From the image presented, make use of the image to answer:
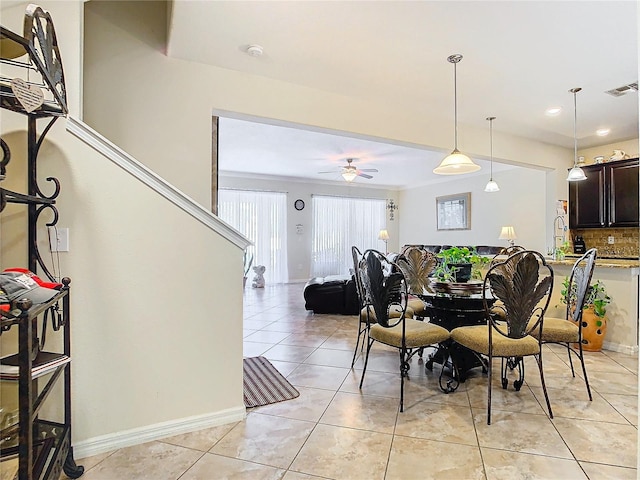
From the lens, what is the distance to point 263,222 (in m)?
8.64

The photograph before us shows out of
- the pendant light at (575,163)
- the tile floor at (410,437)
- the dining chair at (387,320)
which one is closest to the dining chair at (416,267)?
the dining chair at (387,320)

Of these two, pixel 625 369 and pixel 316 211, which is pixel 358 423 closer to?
pixel 625 369

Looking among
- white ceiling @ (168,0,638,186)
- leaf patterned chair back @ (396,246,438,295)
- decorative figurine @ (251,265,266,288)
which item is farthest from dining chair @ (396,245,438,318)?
decorative figurine @ (251,265,266,288)

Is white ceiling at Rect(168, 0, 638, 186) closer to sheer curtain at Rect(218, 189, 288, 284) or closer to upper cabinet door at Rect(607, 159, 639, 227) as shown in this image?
upper cabinet door at Rect(607, 159, 639, 227)

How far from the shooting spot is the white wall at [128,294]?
180cm

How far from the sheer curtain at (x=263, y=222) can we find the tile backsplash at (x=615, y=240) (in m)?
5.95

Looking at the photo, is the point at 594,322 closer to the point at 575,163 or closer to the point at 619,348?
the point at 619,348

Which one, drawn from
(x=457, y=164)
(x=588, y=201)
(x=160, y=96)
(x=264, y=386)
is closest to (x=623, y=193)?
(x=588, y=201)

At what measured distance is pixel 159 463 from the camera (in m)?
1.80

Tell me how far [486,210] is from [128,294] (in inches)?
302

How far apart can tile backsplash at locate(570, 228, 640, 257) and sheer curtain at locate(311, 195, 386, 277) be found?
523 centimetres

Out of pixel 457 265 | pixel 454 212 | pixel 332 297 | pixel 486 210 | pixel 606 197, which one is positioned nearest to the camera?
pixel 457 265

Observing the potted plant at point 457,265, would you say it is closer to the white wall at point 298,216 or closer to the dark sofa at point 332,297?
the dark sofa at point 332,297

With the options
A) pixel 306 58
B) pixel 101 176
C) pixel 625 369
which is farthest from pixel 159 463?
pixel 625 369
